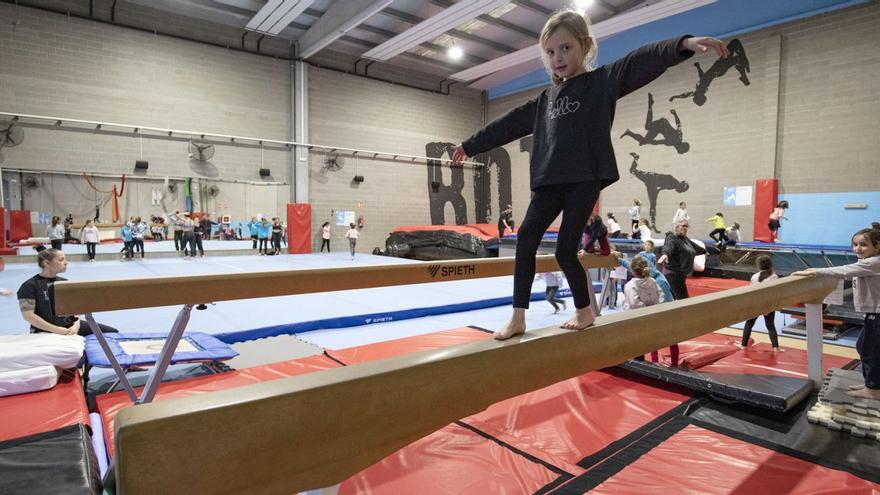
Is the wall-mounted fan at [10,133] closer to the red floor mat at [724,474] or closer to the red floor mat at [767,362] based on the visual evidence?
the red floor mat at [724,474]

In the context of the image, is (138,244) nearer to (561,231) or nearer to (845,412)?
(561,231)

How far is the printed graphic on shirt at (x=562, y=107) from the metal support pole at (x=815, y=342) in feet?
8.43

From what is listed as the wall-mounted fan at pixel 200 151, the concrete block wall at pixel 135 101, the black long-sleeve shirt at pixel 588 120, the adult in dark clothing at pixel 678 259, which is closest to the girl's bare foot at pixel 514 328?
the black long-sleeve shirt at pixel 588 120

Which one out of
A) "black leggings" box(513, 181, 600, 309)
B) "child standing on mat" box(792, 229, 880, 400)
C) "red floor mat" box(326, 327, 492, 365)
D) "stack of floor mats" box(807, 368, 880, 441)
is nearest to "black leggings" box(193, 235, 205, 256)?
"red floor mat" box(326, 327, 492, 365)

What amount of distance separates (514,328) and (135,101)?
12.9 m

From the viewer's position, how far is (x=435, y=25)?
1091 centimetres

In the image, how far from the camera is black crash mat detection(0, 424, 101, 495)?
5.93 feet

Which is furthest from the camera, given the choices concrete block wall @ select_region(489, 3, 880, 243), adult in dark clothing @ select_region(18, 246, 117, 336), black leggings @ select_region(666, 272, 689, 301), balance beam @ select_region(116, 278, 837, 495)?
concrete block wall @ select_region(489, 3, 880, 243)

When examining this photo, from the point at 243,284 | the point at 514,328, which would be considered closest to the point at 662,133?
the point at 243,284

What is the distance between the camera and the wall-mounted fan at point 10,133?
386 inches

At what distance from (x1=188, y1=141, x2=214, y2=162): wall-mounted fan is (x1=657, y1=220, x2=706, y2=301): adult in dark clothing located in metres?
11.2

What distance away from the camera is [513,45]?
14164 millimetres

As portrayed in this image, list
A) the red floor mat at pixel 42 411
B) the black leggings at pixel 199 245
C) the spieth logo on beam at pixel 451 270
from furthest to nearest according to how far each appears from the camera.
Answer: the black leggings at pixel 199 245
the spieth logo on beam at pixel 451 270
the red floor mat at pixel 42 411

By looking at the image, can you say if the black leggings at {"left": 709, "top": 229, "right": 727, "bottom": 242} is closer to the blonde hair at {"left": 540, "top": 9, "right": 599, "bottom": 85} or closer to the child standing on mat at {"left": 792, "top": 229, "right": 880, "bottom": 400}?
the child standing on mat at {"left": 792, "top": 229, "right": 880, "bottom": 400}
